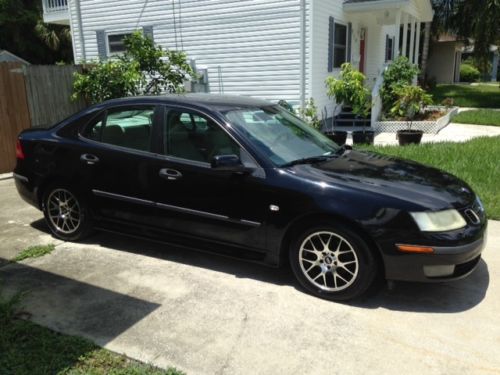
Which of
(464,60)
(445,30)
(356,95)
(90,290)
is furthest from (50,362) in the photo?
(464,60)

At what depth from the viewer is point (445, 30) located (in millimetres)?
25328

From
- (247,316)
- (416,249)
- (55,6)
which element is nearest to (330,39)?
(416,249)

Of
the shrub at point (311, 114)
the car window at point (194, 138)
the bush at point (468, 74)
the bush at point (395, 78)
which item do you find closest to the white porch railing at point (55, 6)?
the shrub at point (311, 114)

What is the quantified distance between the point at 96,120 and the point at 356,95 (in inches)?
250

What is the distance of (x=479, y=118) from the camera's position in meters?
14.5

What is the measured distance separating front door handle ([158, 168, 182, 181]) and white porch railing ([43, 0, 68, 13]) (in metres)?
15.2

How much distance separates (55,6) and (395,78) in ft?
41.0

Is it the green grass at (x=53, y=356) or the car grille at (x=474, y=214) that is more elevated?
the car grille at (x=474, y=214)

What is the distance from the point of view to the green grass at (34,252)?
473 centimetres

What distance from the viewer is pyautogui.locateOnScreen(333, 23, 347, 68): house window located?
13273 millimetres

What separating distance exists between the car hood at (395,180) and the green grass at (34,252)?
2.74 m

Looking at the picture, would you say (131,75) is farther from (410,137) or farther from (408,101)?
(408,101)

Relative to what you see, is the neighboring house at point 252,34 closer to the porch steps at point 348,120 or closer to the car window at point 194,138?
the porch steps at point 348,120

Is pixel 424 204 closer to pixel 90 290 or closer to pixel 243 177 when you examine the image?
pixel 243 177
